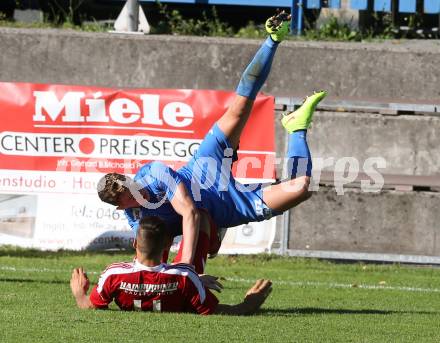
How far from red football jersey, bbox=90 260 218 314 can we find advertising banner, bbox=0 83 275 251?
18.4 ft

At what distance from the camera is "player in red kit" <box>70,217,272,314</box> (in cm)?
840

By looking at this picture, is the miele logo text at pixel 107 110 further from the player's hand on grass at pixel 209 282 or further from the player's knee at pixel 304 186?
the player's hand on grass at pixel 209 282

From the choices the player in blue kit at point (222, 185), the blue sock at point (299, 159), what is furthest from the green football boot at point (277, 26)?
the blue sock at point (299, 159)

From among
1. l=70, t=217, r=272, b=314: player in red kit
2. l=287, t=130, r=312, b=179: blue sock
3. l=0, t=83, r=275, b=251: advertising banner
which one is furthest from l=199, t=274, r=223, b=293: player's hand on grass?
l=0, t=83, r=275, b=251: advertising banner

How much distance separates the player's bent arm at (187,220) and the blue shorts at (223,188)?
0.67 m

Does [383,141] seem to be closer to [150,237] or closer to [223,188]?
[223,188]

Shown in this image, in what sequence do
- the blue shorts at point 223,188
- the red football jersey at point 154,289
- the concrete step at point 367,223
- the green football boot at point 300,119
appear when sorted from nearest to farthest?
the red football jersey at point 154,289 < the blue shorts at point 223,188 < the green football boot at point 300,119 < the concrete step at point 367,223

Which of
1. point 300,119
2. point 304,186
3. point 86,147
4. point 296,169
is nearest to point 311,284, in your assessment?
point 300,119

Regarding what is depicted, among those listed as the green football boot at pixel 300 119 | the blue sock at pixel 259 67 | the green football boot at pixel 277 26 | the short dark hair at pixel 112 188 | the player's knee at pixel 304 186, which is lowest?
the player's knee at pixel 304 186

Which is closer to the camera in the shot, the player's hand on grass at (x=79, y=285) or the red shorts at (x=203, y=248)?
the player's hand on grass at (x=79, y=285)

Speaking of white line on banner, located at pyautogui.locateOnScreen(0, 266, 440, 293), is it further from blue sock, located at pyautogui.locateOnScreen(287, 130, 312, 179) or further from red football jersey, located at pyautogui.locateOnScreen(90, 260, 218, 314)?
red football jersey, located at pyautogui.locateOnScreen(90, 260, 218, 314)

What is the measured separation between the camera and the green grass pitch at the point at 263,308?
7.54 meters

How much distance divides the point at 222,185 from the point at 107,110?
15.4 ft

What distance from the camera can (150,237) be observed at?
834cm
